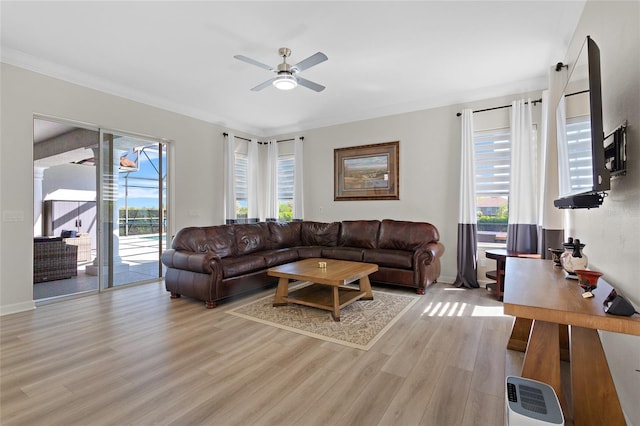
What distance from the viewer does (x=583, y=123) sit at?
191 cm

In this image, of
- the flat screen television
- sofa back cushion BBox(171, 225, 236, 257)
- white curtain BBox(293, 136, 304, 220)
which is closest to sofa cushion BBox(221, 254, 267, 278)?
sofa back cushion BBox(171, 225, 236, 257)

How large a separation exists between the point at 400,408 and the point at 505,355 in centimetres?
120

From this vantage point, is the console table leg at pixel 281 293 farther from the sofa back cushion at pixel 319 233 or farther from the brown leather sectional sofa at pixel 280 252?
the sofa back cushion at pixel 319 233

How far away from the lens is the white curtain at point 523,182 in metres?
4.17

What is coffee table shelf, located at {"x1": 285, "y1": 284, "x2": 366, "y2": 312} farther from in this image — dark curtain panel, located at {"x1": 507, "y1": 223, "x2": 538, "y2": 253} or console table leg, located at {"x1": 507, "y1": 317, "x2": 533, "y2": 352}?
dark curtain panel, located at {"x1": 507, "y1": 223, "x2": 538, "y2": 253}

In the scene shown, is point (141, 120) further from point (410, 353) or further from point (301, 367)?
point (410, 353)

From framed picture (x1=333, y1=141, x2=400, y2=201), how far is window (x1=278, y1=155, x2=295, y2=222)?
1144 mm

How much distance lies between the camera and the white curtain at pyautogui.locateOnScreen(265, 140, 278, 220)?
674 cm

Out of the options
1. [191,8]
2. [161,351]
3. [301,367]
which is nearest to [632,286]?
[301,367]

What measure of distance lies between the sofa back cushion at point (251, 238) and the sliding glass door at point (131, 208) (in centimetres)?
139

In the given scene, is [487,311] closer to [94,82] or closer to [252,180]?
[252,180]

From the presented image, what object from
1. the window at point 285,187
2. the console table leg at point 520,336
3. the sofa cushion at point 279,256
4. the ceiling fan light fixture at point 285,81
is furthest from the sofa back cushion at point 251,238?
the console table leg at point 520,336

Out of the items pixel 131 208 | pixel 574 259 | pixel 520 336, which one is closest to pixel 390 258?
pixel 520 336

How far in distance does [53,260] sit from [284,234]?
12.1ft
